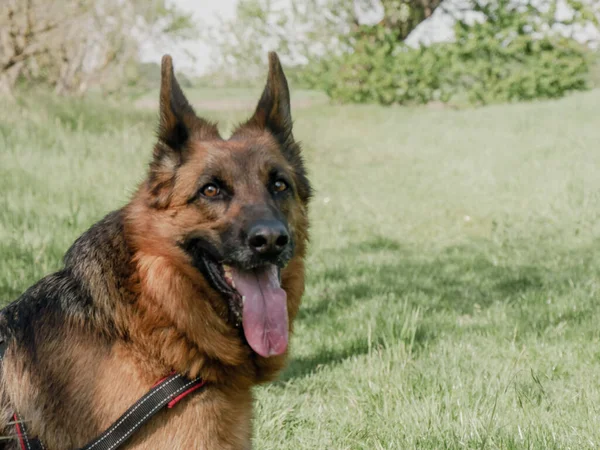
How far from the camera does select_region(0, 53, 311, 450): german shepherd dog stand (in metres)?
2.56

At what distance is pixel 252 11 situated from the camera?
30406 mm

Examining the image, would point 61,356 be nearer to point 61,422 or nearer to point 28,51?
point 61,422

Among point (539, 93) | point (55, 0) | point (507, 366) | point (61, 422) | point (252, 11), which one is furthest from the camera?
point (252, 11)

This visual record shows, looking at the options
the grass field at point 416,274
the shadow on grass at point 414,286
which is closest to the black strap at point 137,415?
the grass field at point 416,274

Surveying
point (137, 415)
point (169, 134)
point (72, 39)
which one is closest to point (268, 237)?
point (169, 134)

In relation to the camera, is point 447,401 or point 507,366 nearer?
point 447,401

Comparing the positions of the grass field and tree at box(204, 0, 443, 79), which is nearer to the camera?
the grass field

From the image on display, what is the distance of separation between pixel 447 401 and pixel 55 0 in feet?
36.9

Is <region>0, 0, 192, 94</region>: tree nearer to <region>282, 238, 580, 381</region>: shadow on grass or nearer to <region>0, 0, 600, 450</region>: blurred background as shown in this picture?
<region>0, 0, 600, 450</region>: blurred background

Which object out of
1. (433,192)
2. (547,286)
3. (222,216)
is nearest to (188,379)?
(222,216)

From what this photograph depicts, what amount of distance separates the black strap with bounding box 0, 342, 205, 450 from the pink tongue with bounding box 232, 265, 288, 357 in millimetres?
399

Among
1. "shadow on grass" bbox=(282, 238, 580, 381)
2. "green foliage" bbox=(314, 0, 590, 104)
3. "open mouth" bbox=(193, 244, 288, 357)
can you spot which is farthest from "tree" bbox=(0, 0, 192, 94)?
"green foliage" bbox=(314, 0, 590, 104)

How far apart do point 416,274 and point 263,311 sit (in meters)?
4.39

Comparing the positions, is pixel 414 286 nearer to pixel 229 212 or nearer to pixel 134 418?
pixel 229 212
